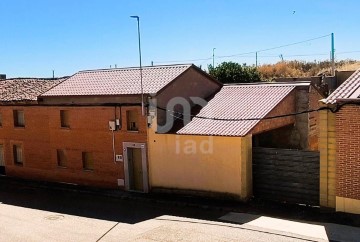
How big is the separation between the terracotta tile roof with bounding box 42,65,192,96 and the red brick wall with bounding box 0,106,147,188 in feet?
3.05

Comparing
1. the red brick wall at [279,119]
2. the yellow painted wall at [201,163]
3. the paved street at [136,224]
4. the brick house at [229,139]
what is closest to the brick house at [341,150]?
the brick house at [229,139]

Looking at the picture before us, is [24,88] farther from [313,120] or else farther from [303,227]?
[303,227]

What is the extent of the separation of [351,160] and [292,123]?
320 inches

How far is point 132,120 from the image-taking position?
20.4m

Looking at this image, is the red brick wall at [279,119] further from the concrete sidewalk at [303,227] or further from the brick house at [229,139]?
the concrete sidewalk at [303,227]

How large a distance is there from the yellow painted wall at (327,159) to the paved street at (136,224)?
1.64 meters

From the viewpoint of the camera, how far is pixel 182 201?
18047mm

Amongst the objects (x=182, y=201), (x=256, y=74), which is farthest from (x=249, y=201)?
(x=256, y=74)

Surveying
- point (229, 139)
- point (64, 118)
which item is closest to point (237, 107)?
point (229, 139)

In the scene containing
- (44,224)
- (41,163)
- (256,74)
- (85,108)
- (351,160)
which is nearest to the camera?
(351,160)

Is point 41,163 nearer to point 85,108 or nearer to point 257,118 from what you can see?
point 85,108

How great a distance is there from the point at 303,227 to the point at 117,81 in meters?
12.8

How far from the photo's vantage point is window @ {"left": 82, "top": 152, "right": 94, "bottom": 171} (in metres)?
22.1

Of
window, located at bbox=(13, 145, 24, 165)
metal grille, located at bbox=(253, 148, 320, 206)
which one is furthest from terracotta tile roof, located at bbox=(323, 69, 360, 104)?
window, located at bbox=(13, 145, 24, 165)
